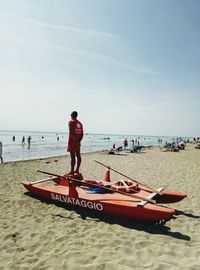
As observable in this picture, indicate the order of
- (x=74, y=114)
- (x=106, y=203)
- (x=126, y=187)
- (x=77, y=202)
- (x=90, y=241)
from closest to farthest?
(x=90, y=241) < (x=106, y=203) < (x=77, y=202) < (x=126, y=187) < (x=74, y=114)

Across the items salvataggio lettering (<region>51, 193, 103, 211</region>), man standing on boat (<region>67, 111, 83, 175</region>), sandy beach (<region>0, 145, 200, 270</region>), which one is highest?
man standing on boat (<region>67, 111, 83, 175</region>)

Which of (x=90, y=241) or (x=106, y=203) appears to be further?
(x=106, y=203)

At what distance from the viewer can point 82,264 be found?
4344mm

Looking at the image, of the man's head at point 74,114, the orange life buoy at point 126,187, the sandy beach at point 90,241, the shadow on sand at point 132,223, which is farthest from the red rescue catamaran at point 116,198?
the man's head at point 74,114

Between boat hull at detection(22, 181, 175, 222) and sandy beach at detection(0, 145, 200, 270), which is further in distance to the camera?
boat hull at detection(22, 181, 175, 222)

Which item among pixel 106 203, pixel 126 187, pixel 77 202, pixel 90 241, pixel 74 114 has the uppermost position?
pixel 74 114

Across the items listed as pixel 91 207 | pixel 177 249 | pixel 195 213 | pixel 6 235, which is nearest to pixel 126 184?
pixel 91 207

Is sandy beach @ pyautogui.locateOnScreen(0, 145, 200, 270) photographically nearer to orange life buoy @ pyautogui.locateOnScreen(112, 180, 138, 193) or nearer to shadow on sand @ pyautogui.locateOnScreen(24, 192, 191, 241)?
shadow on sand @ pyautogui.locateOnScreen(24, 192, 191, 241)

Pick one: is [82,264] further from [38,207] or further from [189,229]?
[38,207]

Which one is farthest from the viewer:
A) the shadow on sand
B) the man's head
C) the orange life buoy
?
the man's head

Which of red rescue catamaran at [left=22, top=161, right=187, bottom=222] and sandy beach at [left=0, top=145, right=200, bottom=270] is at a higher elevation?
red rescue catamaran at [left=22, top=161, right=187, bottom=222]

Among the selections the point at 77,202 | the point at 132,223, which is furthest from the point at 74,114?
the point at 132,223

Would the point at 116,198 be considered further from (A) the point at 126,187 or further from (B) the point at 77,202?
(B) the point at 77,202

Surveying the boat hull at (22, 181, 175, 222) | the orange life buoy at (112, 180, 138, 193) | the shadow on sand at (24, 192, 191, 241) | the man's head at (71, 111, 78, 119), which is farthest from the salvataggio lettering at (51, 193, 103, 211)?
the man's head at (71, 111, 78, 119)
